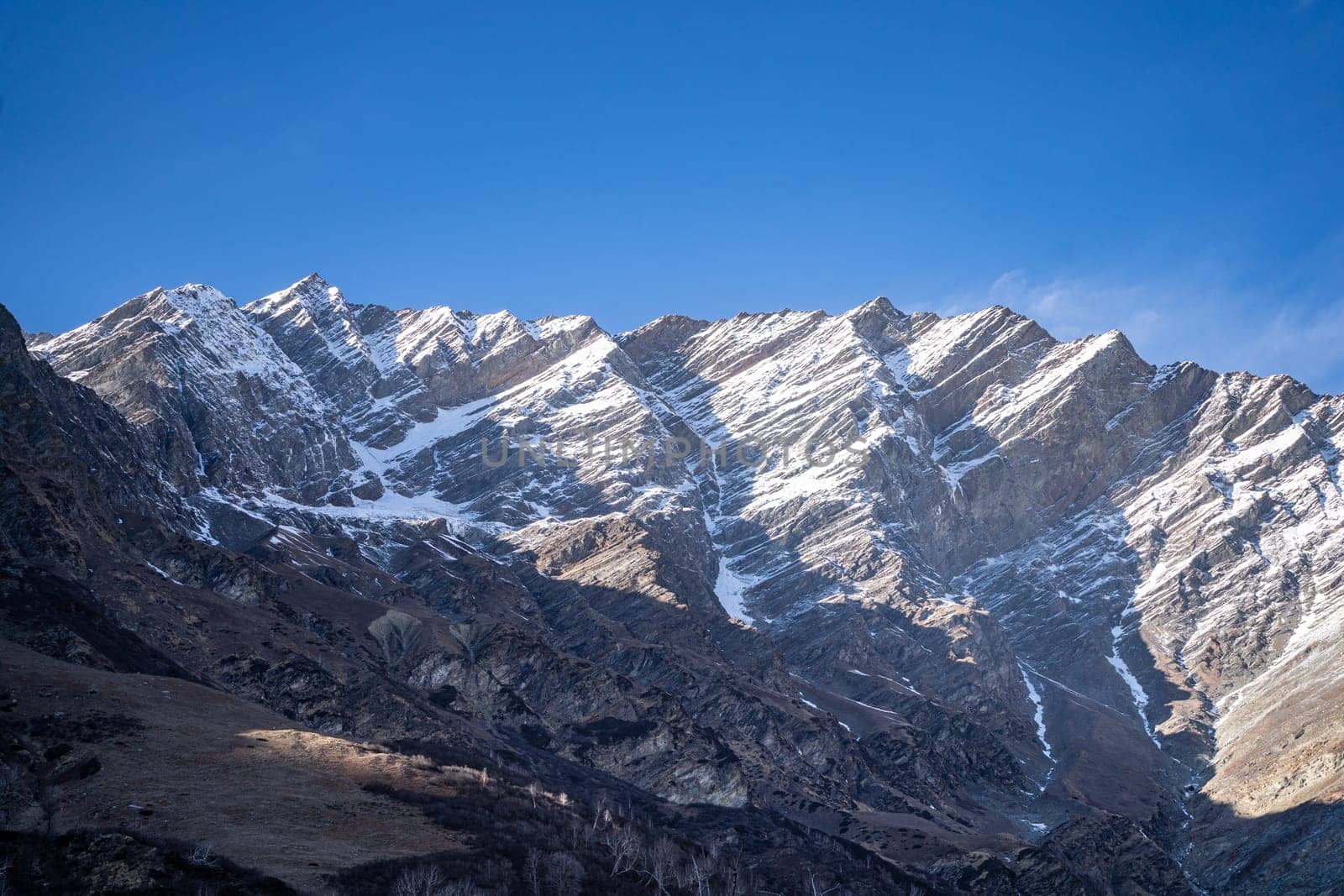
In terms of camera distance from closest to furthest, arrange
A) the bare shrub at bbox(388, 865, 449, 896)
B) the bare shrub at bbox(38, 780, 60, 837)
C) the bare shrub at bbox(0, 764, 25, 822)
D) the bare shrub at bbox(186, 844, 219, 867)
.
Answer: the bare shrub at bbox(186, 844, 219, 867), the bare shrub at bbox(0, 764, 25, 822), the bare shrub at bbox(38, 780, 60, 837), the bare shrub at bbox(388, 865, 449, 896)

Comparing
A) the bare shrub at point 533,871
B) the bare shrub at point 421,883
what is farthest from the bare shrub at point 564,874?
the bare shrub at point 421,883

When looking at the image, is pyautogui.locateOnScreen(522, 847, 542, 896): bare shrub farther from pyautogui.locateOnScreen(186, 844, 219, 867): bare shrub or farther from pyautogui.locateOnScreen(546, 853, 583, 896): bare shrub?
pyautogui.locateOnScreen(186, 844, 219, 867): bare shrub

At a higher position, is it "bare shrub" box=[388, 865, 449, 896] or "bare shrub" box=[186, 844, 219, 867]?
"bare shrub" box=[186, 844, 219, 867]

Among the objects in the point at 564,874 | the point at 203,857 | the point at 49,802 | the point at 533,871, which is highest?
the point at 49,802

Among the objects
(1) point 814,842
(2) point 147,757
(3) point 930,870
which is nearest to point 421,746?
(2) point 147,757

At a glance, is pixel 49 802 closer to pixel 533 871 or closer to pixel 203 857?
pixel 203 857

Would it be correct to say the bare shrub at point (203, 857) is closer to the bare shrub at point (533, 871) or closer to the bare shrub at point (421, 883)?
the bare shrub at point (421, 883)

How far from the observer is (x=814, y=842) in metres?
142

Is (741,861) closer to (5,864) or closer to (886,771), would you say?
(886,771)

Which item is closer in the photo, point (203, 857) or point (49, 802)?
point (203, 857)

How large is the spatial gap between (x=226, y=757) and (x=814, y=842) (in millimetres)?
88931

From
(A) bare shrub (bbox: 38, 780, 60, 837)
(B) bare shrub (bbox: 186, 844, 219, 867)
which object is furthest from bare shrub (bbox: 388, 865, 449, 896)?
(A) bare shrub (bbox: 38, 780, 60, 837)

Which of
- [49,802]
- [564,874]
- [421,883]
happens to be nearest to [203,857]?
[49,802]

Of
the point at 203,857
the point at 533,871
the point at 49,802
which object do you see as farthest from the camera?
the point at 533,871
